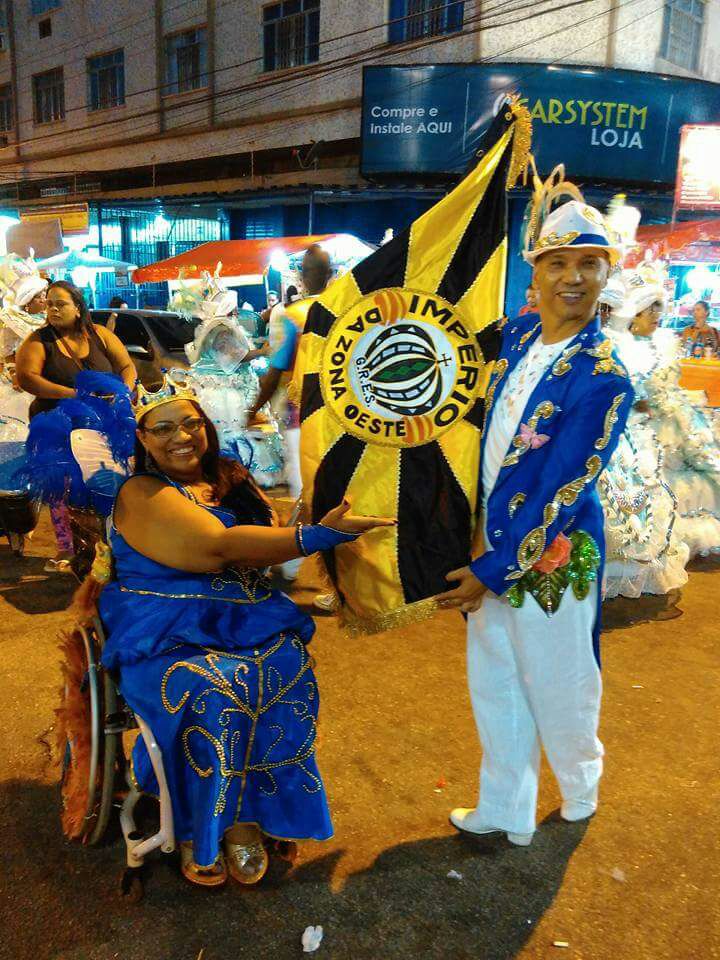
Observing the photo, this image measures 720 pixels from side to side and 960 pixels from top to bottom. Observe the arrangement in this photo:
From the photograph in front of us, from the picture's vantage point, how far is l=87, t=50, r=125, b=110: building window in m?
21.4

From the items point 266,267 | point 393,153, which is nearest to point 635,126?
point 393,153

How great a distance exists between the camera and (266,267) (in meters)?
13.4

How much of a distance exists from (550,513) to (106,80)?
2437cm

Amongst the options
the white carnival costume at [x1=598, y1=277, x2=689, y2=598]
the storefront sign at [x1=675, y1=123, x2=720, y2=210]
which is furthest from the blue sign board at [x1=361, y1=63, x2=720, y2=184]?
the white carnival costume at [x1=598, y1=277, x2=689, y2=598]

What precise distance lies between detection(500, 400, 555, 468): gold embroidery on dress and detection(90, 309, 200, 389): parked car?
9276 mm

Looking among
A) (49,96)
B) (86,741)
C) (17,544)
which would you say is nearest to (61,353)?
(17,544)

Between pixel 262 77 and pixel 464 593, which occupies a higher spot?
pixel 262 77

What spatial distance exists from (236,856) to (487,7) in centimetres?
1651

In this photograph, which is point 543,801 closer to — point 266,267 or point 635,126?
point 266,267

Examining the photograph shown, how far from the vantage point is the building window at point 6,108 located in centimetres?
2517

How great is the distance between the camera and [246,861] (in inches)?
91.2

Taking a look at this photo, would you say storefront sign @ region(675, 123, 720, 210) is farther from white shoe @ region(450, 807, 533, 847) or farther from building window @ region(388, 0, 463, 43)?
white shoe @ region(450, 807, 533, 847)

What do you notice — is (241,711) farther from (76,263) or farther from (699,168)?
(76,263)

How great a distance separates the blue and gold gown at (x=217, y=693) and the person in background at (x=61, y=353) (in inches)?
102
